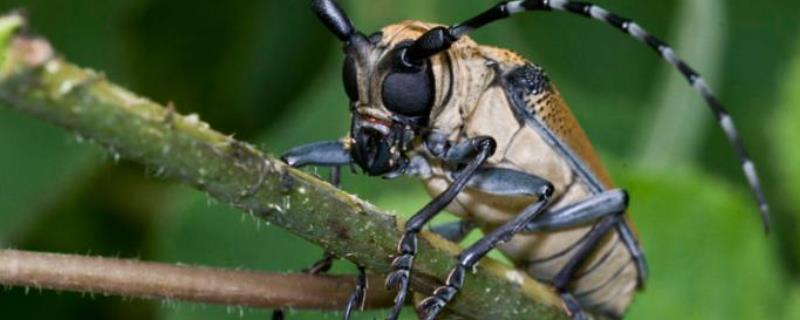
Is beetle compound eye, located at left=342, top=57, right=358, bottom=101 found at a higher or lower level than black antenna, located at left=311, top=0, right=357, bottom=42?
lower

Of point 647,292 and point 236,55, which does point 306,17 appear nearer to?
point 236,55

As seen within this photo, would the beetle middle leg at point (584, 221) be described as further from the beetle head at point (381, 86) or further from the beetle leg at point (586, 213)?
the beetle head at point (381, 86)

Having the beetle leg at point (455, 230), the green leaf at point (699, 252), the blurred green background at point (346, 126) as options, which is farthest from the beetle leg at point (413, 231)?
the green leaf at point (699, 252)

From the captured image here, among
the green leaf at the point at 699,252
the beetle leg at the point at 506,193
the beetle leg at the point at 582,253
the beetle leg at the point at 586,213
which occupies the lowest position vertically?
the green leaf at the point at 699,252

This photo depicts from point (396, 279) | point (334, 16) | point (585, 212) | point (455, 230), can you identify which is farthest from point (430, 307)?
point (455, 230)

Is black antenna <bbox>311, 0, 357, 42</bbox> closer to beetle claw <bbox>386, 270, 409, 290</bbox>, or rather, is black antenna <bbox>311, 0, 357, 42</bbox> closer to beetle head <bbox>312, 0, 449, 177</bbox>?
beetle head <bbox>312, 0, 449, 177</bbox>

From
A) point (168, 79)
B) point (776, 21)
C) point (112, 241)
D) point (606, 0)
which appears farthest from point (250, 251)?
point (776, 21)

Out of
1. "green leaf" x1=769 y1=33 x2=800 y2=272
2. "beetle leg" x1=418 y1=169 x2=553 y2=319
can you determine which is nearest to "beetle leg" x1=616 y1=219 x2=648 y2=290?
"beetle leg" x1=418 y1=169 x2=553 y2=319
